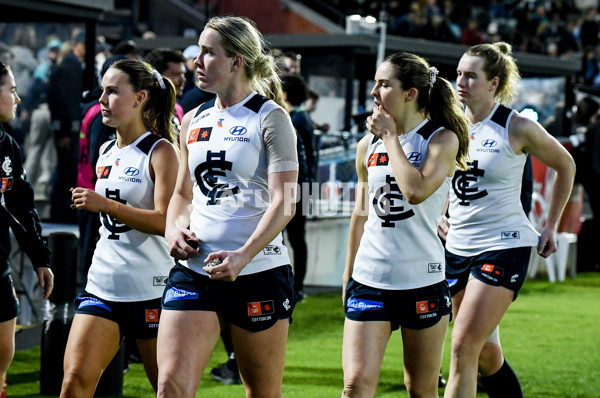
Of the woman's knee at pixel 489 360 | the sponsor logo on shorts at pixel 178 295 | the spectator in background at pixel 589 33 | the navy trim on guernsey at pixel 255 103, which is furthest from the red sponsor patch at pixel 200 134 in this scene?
the spectator in background at pixel 589 33

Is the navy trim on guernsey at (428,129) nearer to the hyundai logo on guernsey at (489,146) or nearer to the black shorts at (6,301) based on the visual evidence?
the hyundai logo on guernsey at (489,146)

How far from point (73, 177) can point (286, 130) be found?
7848 millimetres

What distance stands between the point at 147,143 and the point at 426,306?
1.48m

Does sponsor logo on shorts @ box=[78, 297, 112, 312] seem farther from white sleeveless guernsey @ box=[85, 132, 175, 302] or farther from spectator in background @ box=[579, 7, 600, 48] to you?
spectator in background @ box=[579, 7, 600, 48]

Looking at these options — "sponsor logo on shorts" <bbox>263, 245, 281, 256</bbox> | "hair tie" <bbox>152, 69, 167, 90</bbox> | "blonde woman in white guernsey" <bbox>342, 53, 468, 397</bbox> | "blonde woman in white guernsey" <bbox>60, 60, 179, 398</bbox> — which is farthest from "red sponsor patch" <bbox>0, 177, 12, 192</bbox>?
"blonde woman in white guernsey" <bbox>342, 53, 468, 397</bbox>

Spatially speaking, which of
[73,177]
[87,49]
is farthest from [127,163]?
[73,177]

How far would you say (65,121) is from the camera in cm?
→ 1195

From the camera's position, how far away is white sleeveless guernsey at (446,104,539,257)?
554 cm

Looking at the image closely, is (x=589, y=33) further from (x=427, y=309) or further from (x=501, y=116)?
(x=427, y=309)

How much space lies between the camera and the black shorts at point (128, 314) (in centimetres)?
455

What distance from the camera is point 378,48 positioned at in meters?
15.2

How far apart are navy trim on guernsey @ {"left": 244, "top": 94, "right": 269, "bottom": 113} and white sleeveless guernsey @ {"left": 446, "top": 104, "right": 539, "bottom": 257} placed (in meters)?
1.79

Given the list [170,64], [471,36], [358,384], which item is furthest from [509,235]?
[471,36]

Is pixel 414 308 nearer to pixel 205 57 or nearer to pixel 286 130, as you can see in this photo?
pixel 286 130
